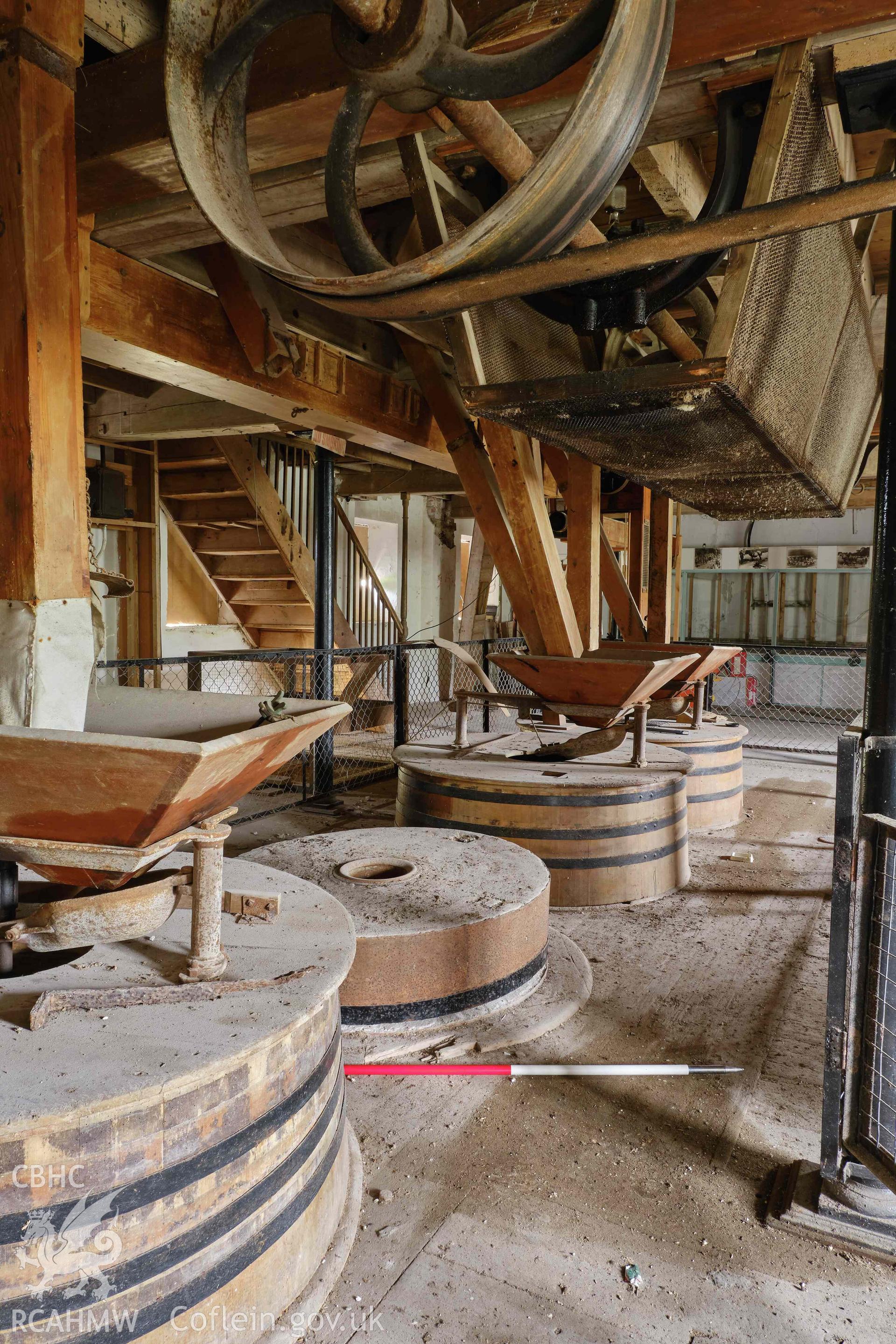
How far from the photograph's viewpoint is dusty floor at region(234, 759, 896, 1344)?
6.05 ft

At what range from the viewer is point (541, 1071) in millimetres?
2795

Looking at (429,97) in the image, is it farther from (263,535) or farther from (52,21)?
(263,535)

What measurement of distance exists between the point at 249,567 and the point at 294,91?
24.3 ft

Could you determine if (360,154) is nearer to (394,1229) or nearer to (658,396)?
(658,396)

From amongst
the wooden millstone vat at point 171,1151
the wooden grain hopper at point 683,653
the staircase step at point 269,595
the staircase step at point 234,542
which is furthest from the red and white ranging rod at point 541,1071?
the staircase step at point 269,595

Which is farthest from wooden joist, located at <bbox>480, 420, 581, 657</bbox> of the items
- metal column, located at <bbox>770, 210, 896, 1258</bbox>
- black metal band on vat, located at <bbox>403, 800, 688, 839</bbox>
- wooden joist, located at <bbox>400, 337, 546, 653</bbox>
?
metal column, located at <bbox>770, 210, 896, 1258</bbox>

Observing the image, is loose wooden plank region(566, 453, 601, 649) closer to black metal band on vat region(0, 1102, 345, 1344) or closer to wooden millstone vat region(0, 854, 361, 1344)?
wooden millstone vat region(0, 854, 361, 1344)

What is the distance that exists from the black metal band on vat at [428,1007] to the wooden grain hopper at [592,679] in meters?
1.87

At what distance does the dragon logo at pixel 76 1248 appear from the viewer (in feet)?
4.21

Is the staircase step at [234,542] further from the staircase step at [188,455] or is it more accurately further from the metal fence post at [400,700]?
the metal fence post at [400,700]

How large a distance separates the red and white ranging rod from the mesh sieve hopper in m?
2.20

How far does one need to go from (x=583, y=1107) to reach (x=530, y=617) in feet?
9.39

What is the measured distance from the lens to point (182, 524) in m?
9.35

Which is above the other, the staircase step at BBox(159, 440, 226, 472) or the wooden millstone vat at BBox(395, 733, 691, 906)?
the staircase step at BBox(159, 440, 226, 472)
